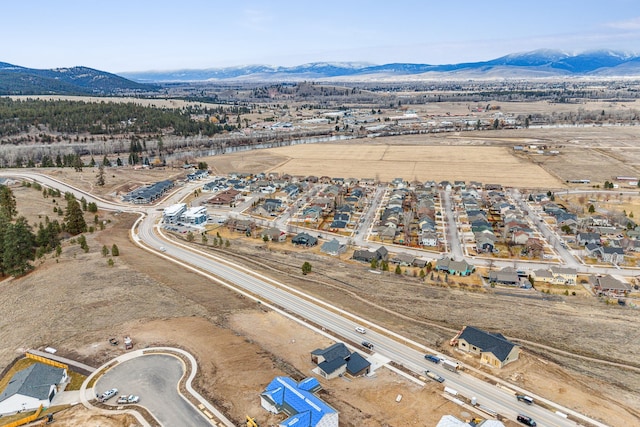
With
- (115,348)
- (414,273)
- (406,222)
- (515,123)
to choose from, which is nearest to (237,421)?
(115,348)

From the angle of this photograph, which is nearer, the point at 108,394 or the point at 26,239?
the point at 108,394

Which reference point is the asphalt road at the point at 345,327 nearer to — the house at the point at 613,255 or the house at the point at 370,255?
the house at the point at 370,255

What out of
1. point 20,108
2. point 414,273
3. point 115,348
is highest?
point 20,108

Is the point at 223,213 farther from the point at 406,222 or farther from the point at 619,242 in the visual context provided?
the point at 619,242

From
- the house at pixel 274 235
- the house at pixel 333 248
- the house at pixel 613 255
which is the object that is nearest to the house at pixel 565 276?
the house at pixel 613 255

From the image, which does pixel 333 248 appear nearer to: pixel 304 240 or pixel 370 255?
pixel 304 240

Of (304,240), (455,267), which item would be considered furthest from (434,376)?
(304,240)

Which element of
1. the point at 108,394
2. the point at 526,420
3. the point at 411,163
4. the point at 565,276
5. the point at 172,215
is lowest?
the point at 565,276
